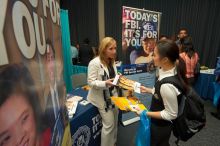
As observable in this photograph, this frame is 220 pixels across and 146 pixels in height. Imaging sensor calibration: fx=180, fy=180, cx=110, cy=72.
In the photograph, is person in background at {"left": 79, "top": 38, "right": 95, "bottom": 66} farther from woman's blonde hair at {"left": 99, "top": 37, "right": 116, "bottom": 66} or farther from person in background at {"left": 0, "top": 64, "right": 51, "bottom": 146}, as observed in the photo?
person in background at {"left": 0, "top": 64, "right": 51, "bottom": 146}

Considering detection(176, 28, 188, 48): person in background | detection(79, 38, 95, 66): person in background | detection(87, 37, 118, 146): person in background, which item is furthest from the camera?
detection(79, 38, 95, 66): person in background

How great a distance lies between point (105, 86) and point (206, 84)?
2963mm

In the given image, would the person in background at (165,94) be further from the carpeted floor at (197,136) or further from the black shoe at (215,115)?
the black shoe at (215,115)

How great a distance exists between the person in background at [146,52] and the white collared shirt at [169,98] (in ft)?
4.57

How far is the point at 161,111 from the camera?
1.37 metres

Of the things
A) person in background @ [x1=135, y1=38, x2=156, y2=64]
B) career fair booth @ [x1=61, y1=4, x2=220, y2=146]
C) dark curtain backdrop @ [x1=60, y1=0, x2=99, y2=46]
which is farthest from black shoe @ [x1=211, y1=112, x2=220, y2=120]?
dark curtain backdrop @ [x1=60, y1=0, x2=99, y2=46]

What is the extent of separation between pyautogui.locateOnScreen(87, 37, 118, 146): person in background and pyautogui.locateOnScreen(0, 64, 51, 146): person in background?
1.31 m

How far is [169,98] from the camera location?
49.7 inches

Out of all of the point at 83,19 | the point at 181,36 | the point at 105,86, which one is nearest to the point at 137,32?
the point at 105,86

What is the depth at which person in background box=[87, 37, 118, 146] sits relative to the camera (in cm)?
179

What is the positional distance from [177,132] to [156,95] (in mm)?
359

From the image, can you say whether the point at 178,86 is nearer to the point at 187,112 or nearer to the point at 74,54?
the point at 187,112

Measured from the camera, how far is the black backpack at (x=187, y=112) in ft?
4.27

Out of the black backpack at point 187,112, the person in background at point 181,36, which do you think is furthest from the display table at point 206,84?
the black backpack at point 187,112
